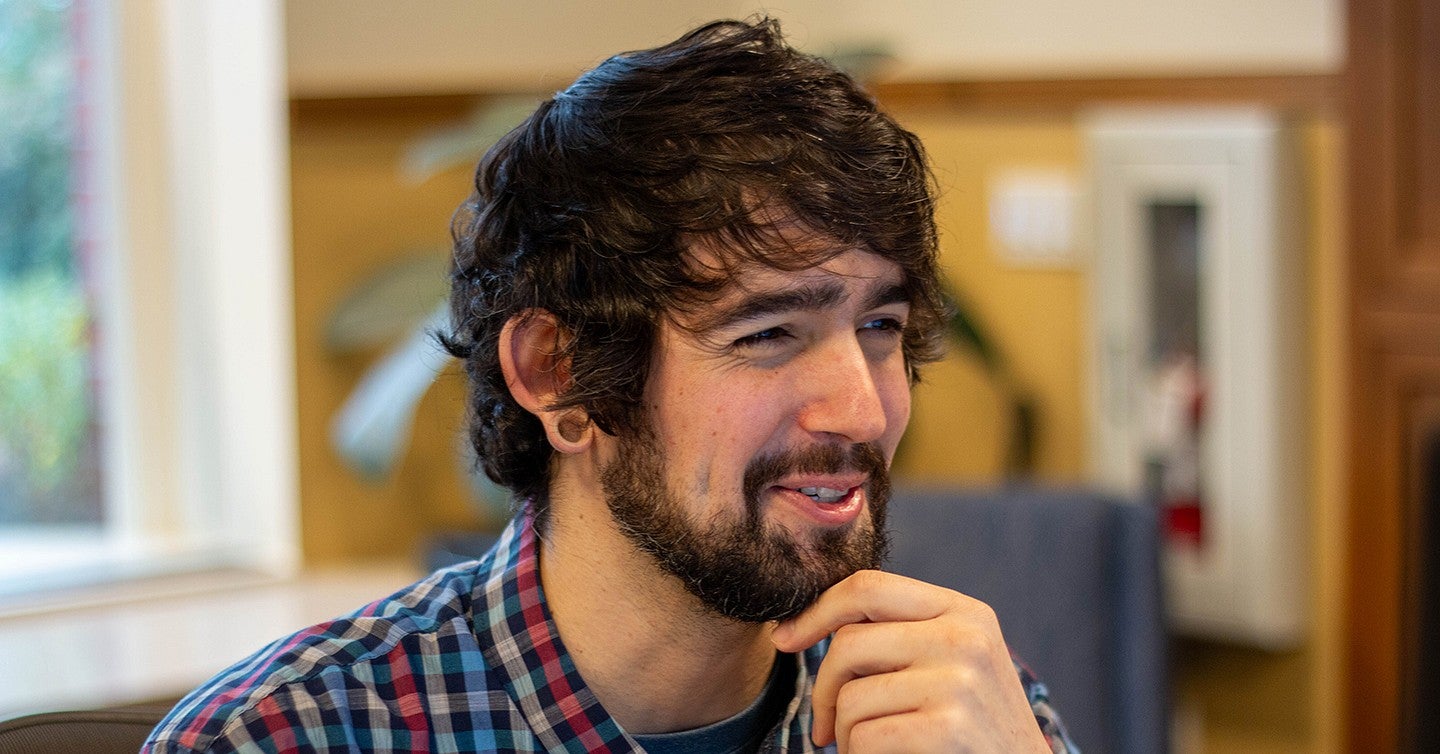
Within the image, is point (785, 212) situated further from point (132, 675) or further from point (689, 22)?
point (689, 22)

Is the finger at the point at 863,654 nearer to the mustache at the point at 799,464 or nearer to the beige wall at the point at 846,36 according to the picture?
the mustache at the point at 799,464

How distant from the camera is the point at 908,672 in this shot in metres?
1.10

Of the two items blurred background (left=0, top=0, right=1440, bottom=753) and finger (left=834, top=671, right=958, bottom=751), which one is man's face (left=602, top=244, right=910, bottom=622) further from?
blurred background (left=0, top=0, right=1440, bottom=753)

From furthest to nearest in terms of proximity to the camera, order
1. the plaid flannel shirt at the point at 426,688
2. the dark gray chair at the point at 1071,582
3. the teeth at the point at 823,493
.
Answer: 1. the dark gray chair at the point at 1071,582
2. the teeth at the point at 823,493
3. the plaid flannel shirt at the point at 426,688

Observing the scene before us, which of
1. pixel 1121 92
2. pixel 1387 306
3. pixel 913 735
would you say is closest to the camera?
pixel 913 735

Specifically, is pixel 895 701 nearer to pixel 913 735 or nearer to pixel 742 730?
pixel 913 735

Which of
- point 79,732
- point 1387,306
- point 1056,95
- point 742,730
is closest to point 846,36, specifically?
point 1056,95

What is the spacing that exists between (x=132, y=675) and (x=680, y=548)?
1.12m

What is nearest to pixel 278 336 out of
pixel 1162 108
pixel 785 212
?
pixel 1162 108

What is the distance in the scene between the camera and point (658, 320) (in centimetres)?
114

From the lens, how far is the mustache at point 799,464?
1.12m

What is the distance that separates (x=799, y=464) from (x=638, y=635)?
0.56 ft

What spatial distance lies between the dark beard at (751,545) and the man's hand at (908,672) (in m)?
0.02

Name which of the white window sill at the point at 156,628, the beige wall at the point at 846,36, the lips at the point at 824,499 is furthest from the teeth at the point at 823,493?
the beige wall at the point at 846,36
